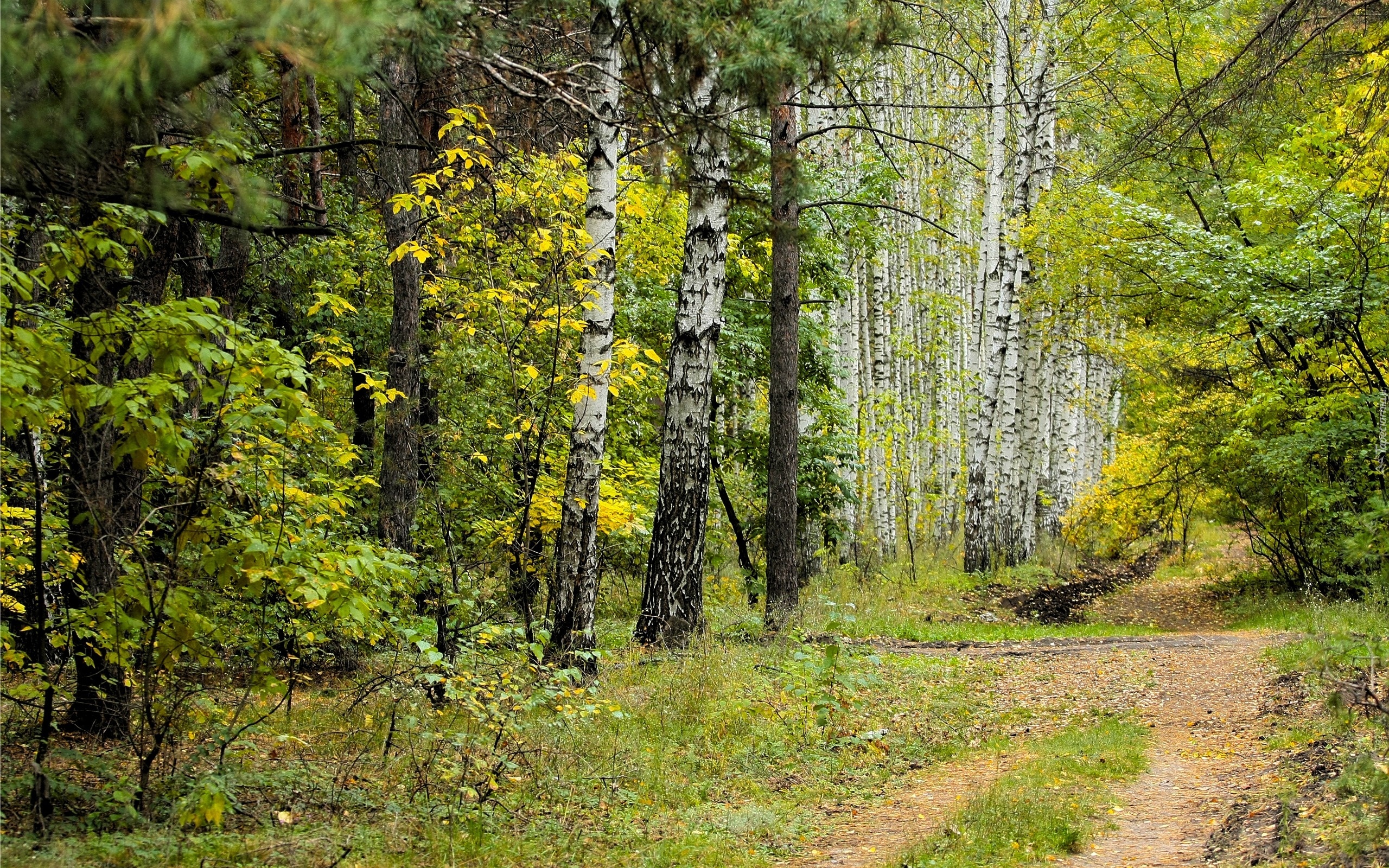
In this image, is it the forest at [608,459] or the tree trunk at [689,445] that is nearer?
the forest at [608,459]

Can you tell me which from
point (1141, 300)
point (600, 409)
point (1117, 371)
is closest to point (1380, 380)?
point (1141, 300)

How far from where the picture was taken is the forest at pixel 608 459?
457 cm

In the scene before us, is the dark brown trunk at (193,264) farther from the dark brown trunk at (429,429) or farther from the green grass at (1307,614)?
the green grass at (1307,614)

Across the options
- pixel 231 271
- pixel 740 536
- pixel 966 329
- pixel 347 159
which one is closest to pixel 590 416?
pixel 231 271

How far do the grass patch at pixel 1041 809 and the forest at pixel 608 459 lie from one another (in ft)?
0.15

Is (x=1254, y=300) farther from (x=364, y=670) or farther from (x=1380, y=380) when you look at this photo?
(x=364, y=670)

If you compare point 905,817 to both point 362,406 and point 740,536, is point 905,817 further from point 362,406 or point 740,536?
point 740,536

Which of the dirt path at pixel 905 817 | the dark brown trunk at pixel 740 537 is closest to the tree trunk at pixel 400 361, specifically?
the dirt path at pixel 905 817

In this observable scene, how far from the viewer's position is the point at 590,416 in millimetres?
8008

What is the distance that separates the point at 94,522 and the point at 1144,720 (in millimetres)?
8274

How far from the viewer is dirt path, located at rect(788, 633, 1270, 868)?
5656mm

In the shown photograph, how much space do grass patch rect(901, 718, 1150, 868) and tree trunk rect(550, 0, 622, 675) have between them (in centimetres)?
331

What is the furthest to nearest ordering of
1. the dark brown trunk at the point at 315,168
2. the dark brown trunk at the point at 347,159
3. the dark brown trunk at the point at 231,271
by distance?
the dark brown trunk at the point at 347,159
the dark brown trunk at the point at 231,271
the dark brown trunk at the point at 315,168

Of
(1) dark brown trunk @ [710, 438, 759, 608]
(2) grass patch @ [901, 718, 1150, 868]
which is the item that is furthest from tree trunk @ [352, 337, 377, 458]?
(2) grass patch @ [901, 718, 1150, 868]
